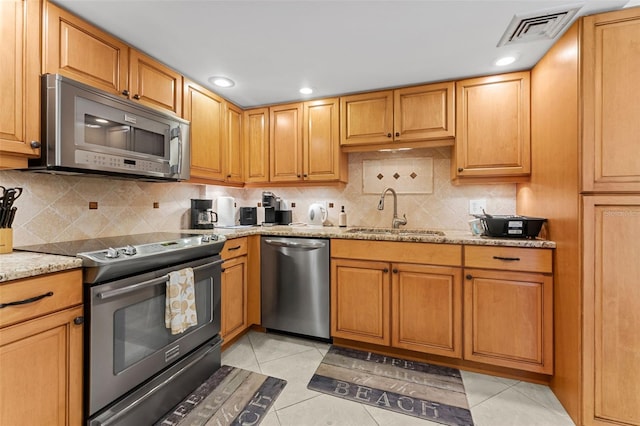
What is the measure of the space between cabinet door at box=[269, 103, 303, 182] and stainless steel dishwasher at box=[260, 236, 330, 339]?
27.6 inches

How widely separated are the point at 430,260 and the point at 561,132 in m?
A: 1.07

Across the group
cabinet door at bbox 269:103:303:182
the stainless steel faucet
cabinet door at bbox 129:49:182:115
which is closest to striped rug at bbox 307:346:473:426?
the stainless steel faucet

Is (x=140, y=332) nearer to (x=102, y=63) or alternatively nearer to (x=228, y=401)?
(x=228, y=401)

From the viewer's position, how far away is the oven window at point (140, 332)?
53.3 inches

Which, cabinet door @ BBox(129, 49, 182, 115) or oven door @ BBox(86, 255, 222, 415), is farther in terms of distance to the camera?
cabinet door @ BBox(129, 49, 182, 115)

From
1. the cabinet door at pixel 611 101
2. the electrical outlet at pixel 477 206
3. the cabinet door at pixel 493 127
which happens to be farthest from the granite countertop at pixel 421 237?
the cabinet door at pixel 493 127

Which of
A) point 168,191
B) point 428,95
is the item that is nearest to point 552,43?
point 428,95

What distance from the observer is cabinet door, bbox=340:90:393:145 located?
7.95 ft

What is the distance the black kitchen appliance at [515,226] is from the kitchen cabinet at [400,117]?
776 millimetres

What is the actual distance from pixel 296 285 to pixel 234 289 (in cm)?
50

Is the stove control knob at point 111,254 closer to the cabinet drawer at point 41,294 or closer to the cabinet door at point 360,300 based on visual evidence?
the cabinet drawer at point 41,294

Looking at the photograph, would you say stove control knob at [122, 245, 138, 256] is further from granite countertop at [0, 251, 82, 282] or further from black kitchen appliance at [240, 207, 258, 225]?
black kitchen appliance at [240, 207, 258, 225]

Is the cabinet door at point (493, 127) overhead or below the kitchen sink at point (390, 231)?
overhead

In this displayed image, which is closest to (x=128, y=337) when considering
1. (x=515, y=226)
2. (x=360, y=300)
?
(x=360, y=300)
